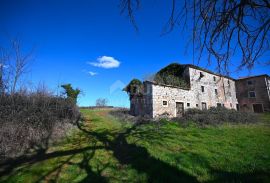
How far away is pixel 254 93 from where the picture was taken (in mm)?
28031

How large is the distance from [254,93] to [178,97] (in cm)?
1978

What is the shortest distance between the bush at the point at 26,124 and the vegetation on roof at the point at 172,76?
12424 millimetres

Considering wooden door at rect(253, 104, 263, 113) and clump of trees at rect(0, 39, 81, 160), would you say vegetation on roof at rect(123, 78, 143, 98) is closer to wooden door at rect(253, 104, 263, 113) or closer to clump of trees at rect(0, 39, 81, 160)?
clump of trees at rect(0, 39, 81, 160)

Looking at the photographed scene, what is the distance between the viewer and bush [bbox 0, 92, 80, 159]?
5793 millimetres

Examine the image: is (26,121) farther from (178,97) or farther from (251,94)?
(251,94)

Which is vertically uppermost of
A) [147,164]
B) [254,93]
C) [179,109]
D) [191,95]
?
[254,93]

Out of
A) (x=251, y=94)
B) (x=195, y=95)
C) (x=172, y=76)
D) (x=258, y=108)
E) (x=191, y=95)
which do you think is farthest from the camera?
(x=251, y=94)

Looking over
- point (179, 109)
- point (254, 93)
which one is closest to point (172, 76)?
point (179, 109)

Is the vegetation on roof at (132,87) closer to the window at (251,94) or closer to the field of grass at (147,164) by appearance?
the field of grass at (147,164)

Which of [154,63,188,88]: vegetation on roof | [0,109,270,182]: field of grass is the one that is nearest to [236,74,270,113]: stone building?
[154,63,188,88]: vegetation on roof

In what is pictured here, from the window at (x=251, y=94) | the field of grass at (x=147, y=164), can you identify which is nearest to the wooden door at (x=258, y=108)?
the window at (x=251, y=94)

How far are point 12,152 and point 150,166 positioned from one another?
5.25 meters

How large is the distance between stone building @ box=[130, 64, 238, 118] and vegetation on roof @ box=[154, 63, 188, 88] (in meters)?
0.49

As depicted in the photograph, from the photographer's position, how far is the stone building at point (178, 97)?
16578 mm
